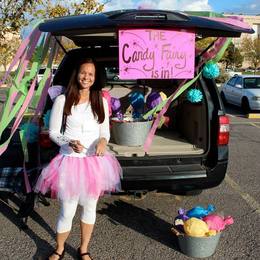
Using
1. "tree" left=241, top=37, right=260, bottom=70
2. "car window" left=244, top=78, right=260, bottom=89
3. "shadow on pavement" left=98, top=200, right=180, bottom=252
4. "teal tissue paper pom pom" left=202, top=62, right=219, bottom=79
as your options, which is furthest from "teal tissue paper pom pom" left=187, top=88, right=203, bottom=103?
"tree" left=241, top=37, right=260, bottom=70

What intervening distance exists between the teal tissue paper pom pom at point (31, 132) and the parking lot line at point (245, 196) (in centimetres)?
244

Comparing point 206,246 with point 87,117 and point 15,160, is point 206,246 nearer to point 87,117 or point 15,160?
point 87,117

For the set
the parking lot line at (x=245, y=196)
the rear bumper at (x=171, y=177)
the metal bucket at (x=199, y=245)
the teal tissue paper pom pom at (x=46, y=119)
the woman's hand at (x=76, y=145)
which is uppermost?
the woman's hand at (x=76, y=145)

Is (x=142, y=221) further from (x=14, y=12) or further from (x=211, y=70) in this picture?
(x=14, y=12)

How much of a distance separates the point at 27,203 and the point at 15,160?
196 centimetres

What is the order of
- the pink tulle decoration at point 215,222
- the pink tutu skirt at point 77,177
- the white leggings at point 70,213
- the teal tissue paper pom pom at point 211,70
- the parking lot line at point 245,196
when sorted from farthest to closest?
the parking lot line at point 245,196, the teal tissue paper pom pom at point 211,70, the pink tulle decoration at point 215,222, the white leggings at point 70,213, the pink tutu skirt at point 77,177

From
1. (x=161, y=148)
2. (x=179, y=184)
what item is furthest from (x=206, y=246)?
(x=161, y=148)

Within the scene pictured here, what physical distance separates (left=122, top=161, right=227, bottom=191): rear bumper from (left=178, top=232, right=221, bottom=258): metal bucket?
0.62 m

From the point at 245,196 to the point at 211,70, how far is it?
1779 millimetres

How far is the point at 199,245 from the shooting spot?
3.57 m

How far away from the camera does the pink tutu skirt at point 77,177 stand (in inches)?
128

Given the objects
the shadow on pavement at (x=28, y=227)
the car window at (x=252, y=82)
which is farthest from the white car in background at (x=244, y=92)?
the shadow on pavement at (x=28, y=227)

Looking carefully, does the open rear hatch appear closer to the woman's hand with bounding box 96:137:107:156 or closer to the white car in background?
the woman's hand with bounding box 96:137:107:156

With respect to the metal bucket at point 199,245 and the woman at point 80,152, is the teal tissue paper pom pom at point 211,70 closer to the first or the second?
the woman at point 80,152
